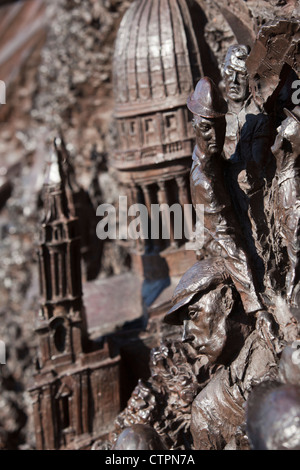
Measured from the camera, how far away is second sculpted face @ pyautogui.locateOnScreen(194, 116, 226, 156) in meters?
6.67

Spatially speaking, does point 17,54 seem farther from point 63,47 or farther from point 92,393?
point 92,393

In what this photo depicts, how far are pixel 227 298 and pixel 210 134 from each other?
1924 mm

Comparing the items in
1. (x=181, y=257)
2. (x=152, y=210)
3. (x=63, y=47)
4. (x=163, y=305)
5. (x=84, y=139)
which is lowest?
(x=163, y=305)

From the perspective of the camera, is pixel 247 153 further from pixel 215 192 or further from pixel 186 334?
pixel 186 334

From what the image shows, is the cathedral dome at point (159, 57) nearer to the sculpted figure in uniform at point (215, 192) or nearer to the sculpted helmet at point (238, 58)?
the sculpted helmet at point (238, 58)

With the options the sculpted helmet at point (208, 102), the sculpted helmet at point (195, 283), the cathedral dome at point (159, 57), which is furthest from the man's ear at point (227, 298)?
the cathedral dome at point (159, 57)

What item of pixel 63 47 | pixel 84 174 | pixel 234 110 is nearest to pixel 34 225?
pixel 84 174

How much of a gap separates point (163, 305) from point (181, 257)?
67.8 inches

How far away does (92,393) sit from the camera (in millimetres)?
11953

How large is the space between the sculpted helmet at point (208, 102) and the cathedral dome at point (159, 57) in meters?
6.12

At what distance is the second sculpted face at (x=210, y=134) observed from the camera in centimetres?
667

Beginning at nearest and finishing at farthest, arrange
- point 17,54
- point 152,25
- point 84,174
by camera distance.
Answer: point 152,25 → point 84,174 → point 17,54

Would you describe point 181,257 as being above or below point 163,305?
Result: above

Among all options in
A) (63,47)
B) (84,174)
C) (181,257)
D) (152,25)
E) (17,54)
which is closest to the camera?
(152,25)
